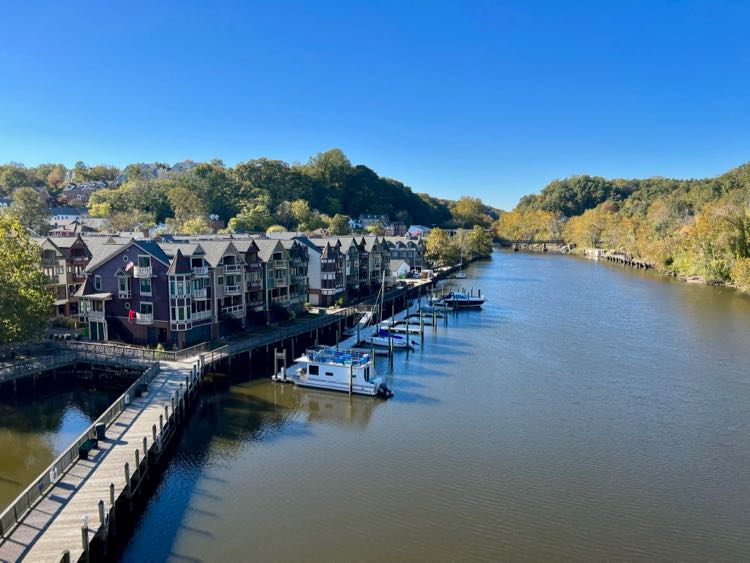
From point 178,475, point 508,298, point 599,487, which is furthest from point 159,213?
point 599,487

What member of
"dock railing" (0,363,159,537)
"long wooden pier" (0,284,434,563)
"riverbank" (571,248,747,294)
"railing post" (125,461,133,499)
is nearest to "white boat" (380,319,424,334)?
"long wooden pier" (0,284,434,563)

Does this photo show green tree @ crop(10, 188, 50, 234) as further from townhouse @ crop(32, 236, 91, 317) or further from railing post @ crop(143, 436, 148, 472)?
railing post @ crop(143, 436, 148, 472)

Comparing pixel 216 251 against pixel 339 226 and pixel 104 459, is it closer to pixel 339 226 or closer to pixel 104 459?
pixel 104 459

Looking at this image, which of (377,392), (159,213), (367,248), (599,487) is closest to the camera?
(599,487)

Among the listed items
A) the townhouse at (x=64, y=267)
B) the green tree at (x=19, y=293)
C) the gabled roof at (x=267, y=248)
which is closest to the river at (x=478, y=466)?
the green tree at (x=19, y=293)

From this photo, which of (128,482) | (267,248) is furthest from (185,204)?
(128,482)

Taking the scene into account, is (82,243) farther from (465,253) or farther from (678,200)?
(678,200)
